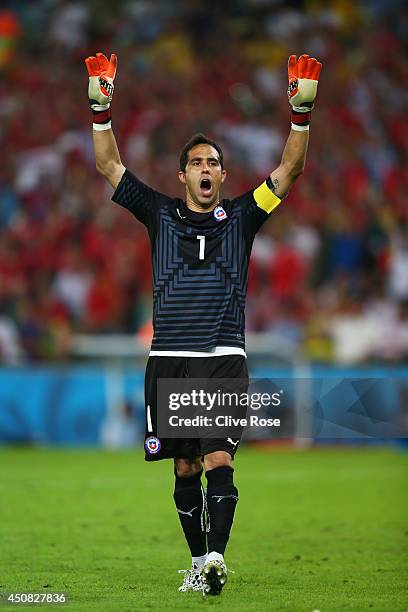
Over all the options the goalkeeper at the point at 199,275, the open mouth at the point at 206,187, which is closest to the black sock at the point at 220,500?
the goalkeeper at the point at 199,275

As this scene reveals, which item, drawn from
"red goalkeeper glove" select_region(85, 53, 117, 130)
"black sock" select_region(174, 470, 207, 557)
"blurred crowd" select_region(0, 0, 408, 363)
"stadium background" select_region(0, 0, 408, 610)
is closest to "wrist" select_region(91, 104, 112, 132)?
"red goalkeeper glove" select_region(85, 53, 117, 130)

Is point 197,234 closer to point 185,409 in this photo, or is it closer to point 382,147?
point 185,409

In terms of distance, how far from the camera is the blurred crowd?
17781 mm

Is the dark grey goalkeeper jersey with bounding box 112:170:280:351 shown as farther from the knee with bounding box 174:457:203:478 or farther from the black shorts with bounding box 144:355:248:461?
the knee with bounding box 174:457:203:478

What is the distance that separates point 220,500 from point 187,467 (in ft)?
1.36

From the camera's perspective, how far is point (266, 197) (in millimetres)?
6500

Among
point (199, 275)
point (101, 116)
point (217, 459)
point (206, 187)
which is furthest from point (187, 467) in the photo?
point (101, 116)

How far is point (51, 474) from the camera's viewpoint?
13.3 metres

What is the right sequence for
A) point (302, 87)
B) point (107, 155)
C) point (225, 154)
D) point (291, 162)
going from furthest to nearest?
1. point (225, 154)
2. point (107, 155)
3. point (291, 162)
4. point (302, 87)

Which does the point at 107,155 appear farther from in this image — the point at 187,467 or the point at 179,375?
the point at 187,467

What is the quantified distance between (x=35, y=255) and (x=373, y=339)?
5.39m

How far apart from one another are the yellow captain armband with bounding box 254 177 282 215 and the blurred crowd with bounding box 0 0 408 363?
10565mm

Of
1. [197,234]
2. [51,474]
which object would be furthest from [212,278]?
[51,474]

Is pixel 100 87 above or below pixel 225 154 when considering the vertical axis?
below
